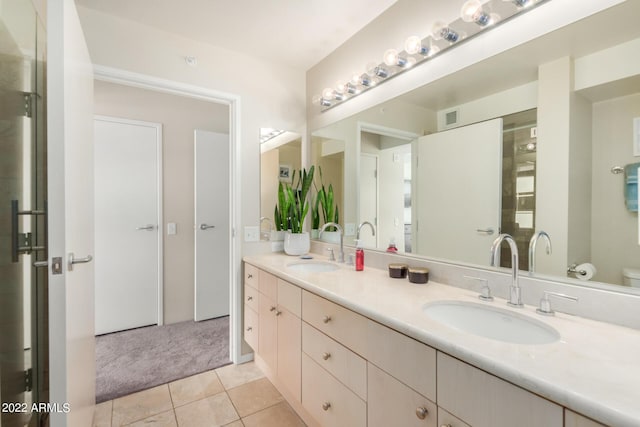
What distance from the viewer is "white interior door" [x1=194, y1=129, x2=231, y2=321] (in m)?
3.05

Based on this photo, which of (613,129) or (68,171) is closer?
(613,129)

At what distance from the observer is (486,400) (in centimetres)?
70

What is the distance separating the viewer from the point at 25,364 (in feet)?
4.20

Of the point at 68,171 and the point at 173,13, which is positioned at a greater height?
the point at 173,13

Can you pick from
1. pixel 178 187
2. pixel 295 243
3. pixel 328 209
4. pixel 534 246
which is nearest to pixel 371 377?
pixel 534 246

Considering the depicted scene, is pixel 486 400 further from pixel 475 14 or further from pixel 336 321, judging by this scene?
pixel 475 14

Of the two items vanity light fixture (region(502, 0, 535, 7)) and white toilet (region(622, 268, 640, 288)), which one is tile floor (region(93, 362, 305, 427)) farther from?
vanity light fixture (region(502, 0, 535, 7))

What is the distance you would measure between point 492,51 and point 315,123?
57.5 inches

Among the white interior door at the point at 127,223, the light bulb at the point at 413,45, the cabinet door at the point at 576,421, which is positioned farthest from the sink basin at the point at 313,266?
the white interior door at the point at 127,223

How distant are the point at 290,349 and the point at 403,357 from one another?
2.75ft

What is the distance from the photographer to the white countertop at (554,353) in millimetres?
548

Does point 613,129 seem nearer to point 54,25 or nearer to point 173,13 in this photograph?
point 54,25

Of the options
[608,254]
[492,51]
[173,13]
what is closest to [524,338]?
[608,254]

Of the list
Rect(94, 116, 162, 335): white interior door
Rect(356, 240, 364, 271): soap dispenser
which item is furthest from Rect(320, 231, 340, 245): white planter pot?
Rect(94, 116, 162, 335): white interior door
